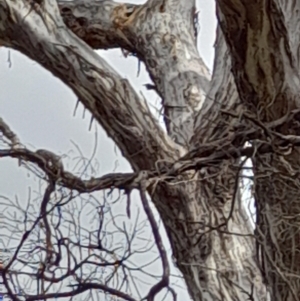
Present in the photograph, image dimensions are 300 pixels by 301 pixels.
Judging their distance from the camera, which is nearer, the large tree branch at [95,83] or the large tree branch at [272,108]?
the large tree branch at [272,108]

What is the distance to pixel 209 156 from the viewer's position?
7.79 ft

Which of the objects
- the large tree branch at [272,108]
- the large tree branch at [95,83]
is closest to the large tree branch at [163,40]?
the large tree branch at [95,83]

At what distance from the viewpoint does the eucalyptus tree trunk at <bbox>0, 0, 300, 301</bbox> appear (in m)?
2.30

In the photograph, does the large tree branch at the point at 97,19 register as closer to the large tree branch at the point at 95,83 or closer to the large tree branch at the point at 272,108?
the large tree branch at the point at 95,83

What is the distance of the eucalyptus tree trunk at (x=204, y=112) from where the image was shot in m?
2.30

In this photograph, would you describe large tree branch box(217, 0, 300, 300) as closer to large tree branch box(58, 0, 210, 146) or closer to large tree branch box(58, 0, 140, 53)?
large tree branch box(58, 0, 210, 146)

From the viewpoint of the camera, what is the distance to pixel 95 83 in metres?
2.94

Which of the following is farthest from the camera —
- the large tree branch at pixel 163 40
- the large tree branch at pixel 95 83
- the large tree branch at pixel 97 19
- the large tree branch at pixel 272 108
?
the large tree branch at pixel 97 19

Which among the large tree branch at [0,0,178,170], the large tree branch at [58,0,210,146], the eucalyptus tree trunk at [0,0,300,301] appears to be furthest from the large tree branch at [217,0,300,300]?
the large tree branch at [58,0,210,146]

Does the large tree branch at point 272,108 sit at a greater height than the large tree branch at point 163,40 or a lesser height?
lesser

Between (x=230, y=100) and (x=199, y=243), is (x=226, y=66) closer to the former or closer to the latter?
(x=230, y=100)

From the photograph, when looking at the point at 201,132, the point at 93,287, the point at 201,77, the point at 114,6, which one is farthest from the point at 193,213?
the point at 114,6

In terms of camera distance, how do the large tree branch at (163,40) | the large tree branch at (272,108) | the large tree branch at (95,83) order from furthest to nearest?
the large tree branch at (163,40) → the large tree branch at (95,83) → the large tree branch at (272,108)

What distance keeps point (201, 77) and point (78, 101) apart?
0.68 meters
